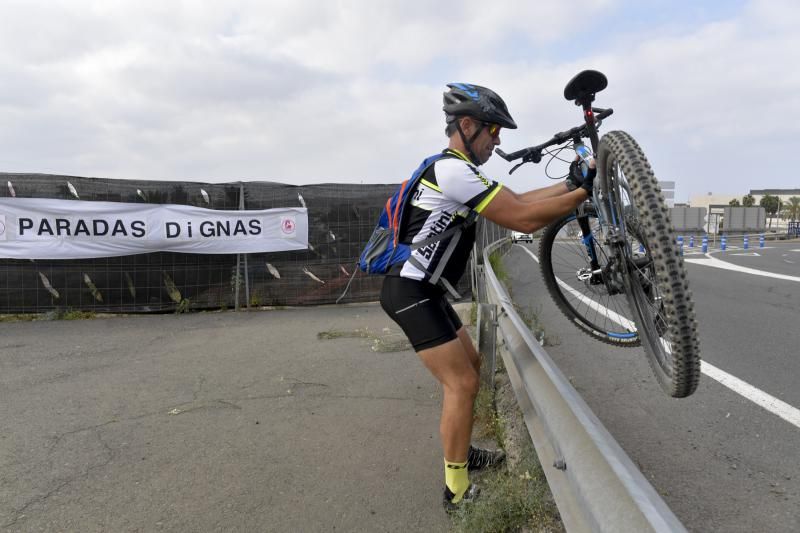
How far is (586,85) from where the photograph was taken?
3127 millimetres

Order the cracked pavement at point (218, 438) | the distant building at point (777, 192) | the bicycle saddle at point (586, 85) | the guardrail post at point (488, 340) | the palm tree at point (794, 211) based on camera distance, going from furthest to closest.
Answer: the distant building at point (777, 192) → the palm tree at point (794, 211) → the guardrail post at point (488, 340) → the bicycle saddle at point (586, 85) → the cracked pavement at point (218, 438)

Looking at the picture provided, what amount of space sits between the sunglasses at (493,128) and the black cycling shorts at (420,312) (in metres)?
0.95

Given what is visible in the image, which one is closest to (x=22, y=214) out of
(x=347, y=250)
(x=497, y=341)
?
(x=347, y=250)

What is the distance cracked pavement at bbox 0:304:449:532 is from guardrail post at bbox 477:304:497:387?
0.55 metres

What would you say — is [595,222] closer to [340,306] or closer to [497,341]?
[497,341]

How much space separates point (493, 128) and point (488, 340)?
6.55 feet

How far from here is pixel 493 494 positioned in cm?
264

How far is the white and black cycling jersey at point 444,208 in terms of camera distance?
9.03 feet

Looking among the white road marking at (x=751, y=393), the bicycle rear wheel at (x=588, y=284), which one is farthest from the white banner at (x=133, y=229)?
the white road marking at (x=751, y=393)

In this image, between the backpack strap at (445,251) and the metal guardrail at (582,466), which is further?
the backpack strap at (445,251)

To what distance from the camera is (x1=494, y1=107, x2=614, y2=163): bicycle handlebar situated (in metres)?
3.23

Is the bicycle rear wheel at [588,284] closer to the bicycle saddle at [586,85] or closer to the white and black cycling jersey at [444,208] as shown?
the bicycle saddle at [586,85]

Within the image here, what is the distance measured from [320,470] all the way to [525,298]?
6701 mm

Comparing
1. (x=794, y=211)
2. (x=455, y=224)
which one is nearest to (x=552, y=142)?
(x=455, y=224)
